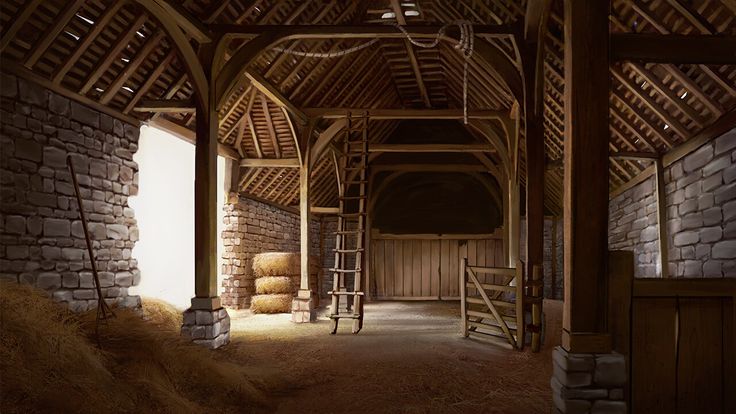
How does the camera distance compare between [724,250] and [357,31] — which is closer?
[724,250]

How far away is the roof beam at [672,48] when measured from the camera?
3.91 metres

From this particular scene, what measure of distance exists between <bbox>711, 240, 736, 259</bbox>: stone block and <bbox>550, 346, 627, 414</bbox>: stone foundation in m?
3.19

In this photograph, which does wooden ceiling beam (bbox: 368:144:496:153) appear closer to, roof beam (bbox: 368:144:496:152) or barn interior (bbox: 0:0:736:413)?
roof beam (bbox: 368:144:496:152)

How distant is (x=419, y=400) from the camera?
167 inches

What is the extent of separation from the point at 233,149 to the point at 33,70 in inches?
213

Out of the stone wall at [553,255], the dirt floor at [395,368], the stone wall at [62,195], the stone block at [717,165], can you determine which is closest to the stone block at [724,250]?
the stone block at [717,165]

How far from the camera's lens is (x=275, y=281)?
11.0 m

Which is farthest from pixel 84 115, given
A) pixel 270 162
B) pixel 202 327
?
pixel 270 162

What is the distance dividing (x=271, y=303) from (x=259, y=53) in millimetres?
5712

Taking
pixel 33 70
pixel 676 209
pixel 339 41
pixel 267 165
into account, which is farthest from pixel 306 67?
pixel 676 209

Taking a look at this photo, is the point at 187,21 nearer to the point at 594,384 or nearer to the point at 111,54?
the point at 111,54

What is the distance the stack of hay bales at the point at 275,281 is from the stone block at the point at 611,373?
25.5 ft

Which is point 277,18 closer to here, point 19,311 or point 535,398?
point 19,311

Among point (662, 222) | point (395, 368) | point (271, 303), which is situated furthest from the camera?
point (271, 303)
